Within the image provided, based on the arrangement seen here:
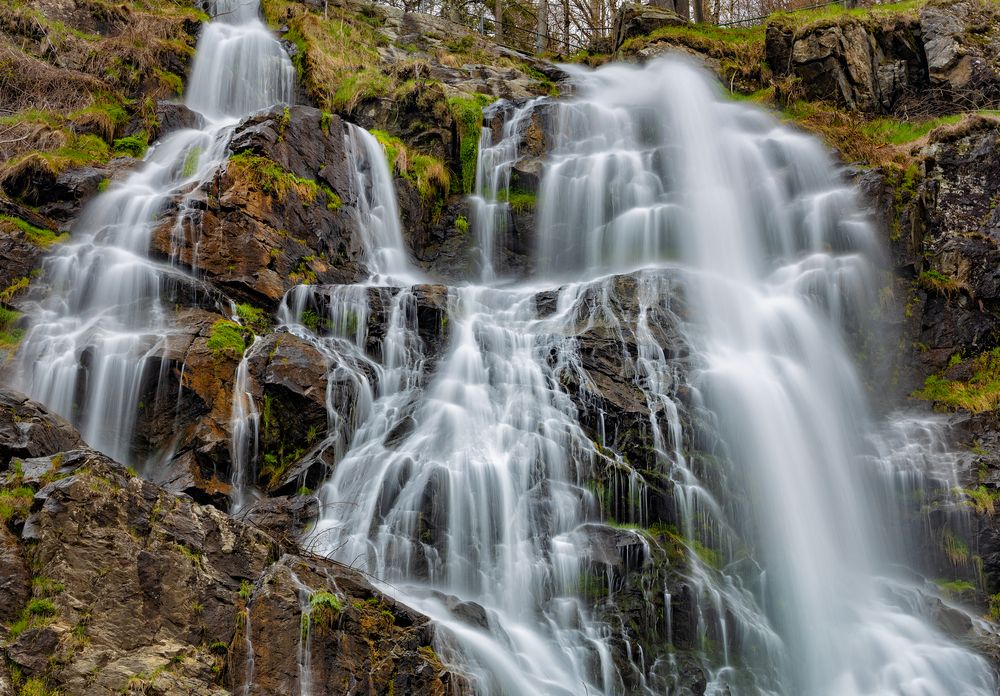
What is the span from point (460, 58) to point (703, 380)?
14.6 meters

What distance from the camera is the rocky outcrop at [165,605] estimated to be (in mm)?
4832

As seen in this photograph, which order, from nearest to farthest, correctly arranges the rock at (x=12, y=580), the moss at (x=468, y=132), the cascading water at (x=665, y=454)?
the rock at (x=12, y=580)
the cascading water at (x=665, y=454)
the moss at (x=468, y=132)

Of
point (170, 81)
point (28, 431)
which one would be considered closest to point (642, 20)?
point (170, 81)

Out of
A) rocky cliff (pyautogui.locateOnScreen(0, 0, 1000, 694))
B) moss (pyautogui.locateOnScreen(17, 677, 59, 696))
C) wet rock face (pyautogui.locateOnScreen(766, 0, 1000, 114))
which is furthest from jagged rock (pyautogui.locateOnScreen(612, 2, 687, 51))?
moss (pyautogui.locateOnScreen(17, 677, 59, 696))

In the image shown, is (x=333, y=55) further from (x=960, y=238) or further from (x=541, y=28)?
(x=960, y=238)

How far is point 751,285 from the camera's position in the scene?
43.2 feet

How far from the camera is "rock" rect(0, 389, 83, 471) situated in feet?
19.9

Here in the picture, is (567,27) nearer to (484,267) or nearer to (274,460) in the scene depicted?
(484,267)

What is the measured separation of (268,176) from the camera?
12.4 meters

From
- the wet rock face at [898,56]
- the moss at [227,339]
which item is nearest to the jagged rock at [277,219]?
the moss at [227,339]

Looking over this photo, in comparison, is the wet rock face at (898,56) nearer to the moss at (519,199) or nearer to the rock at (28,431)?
the moss at (519,199)

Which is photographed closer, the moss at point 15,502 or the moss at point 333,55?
the moss at point 15,502

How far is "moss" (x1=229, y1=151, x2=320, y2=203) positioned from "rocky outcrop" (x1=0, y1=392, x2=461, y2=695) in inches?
286

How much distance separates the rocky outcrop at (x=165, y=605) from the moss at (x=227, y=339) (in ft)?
12.8
